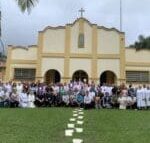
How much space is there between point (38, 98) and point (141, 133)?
16.4 meters

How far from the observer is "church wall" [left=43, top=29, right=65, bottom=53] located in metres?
49.5

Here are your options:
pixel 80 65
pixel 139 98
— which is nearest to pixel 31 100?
pixel 139 98

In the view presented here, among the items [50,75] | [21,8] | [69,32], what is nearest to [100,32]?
[69,32]

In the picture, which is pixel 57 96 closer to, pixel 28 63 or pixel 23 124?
pixel 23 124

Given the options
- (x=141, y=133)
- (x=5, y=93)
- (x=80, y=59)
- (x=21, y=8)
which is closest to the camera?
(x=141, y=133)

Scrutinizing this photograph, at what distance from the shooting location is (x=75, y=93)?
A: 3008cm

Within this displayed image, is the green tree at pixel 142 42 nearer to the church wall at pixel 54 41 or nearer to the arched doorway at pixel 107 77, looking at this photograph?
the arched doorway at pixel 107 77

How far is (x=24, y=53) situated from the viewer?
51.2m

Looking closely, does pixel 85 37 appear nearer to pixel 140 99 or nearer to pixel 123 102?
pixel 140 99

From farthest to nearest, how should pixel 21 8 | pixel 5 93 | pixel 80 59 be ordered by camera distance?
pixel 80 59, pixel 5 93, pixel 21 8

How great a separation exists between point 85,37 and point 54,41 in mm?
2969

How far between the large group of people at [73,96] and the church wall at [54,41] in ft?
61.1

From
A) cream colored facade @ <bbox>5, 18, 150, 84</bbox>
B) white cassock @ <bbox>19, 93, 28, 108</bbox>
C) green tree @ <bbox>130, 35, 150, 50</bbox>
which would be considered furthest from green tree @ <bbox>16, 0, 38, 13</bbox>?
green tree @ <bbox>130, 35, 150, 50</bbox>

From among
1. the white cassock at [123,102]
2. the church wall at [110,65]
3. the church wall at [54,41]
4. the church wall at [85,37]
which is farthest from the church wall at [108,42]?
the white cassock at [123,102]
